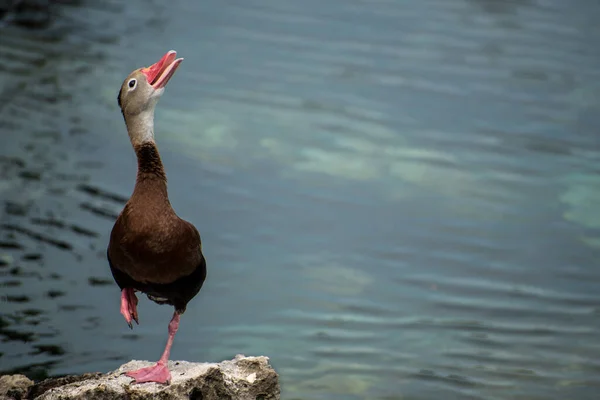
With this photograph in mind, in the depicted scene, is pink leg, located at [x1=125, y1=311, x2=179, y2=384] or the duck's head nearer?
pink leg, located at [x1=125, y1=311, x2=179, y2=384]

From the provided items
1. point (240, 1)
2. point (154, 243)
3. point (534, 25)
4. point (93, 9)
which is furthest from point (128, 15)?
point (154, 243)

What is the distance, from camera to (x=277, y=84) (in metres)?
13.0

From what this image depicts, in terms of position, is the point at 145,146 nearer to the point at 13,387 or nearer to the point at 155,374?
the point at 155,374

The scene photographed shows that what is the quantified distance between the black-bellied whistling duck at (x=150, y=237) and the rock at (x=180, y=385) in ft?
0.24

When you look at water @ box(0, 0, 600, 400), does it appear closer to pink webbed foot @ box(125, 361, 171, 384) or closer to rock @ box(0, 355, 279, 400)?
rock @ box(0, 355, 279, 400)

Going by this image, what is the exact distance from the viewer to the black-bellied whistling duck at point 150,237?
5258 mm

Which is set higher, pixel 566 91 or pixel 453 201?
pixel 566 91

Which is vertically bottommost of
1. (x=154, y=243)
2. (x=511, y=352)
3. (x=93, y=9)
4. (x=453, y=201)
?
(x=511, y=352)

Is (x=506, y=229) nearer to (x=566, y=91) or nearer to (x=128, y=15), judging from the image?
(x=566, y=91)

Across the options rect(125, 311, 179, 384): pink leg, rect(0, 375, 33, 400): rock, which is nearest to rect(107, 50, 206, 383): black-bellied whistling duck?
rect(125, 311, 179, 384): pink leg

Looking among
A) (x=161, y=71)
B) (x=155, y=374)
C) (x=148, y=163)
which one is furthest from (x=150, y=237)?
(x=161, y=71)

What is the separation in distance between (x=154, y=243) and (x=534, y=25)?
34.2ft

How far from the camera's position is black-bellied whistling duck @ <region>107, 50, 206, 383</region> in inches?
207

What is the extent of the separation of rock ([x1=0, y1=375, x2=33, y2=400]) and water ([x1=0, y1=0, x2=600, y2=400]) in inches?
85.7
